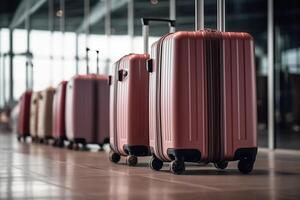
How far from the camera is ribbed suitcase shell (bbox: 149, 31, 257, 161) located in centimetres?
453

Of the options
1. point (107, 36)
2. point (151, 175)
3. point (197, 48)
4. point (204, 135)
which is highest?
point (107, 36)

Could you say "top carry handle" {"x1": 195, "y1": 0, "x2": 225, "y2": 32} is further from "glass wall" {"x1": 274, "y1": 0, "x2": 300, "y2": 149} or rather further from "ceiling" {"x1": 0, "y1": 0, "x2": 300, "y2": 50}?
"glass wall" {"x1": 274, "y1": 0, "x2": 300, "y2": 149}

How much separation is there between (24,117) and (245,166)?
31.1ft

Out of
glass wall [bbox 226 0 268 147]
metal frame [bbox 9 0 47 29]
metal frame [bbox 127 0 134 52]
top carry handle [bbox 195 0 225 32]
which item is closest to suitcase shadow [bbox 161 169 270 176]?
top carry handle [bbox 195 0 225 32]

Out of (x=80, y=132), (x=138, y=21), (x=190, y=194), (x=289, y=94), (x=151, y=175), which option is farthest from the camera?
(x=138, y=21)

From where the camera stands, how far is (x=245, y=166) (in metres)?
4.67

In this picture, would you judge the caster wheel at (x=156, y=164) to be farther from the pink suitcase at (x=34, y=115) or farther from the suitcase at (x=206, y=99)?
the pink suitcase at (x=34, y=115)

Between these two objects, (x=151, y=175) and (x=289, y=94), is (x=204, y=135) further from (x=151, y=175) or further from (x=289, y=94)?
(x=289, y=94)

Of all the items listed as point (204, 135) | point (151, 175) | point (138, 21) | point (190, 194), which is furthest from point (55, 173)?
point (138, 21)

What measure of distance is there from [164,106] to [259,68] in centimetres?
554

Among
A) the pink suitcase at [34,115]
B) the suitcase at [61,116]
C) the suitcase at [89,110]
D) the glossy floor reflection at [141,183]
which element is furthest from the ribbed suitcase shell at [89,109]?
the pink suitcase at [34,115]

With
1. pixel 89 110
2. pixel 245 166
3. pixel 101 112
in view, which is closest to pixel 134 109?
pixel 245 166

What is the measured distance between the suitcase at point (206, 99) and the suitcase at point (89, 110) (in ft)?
12.9

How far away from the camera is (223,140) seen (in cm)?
459
